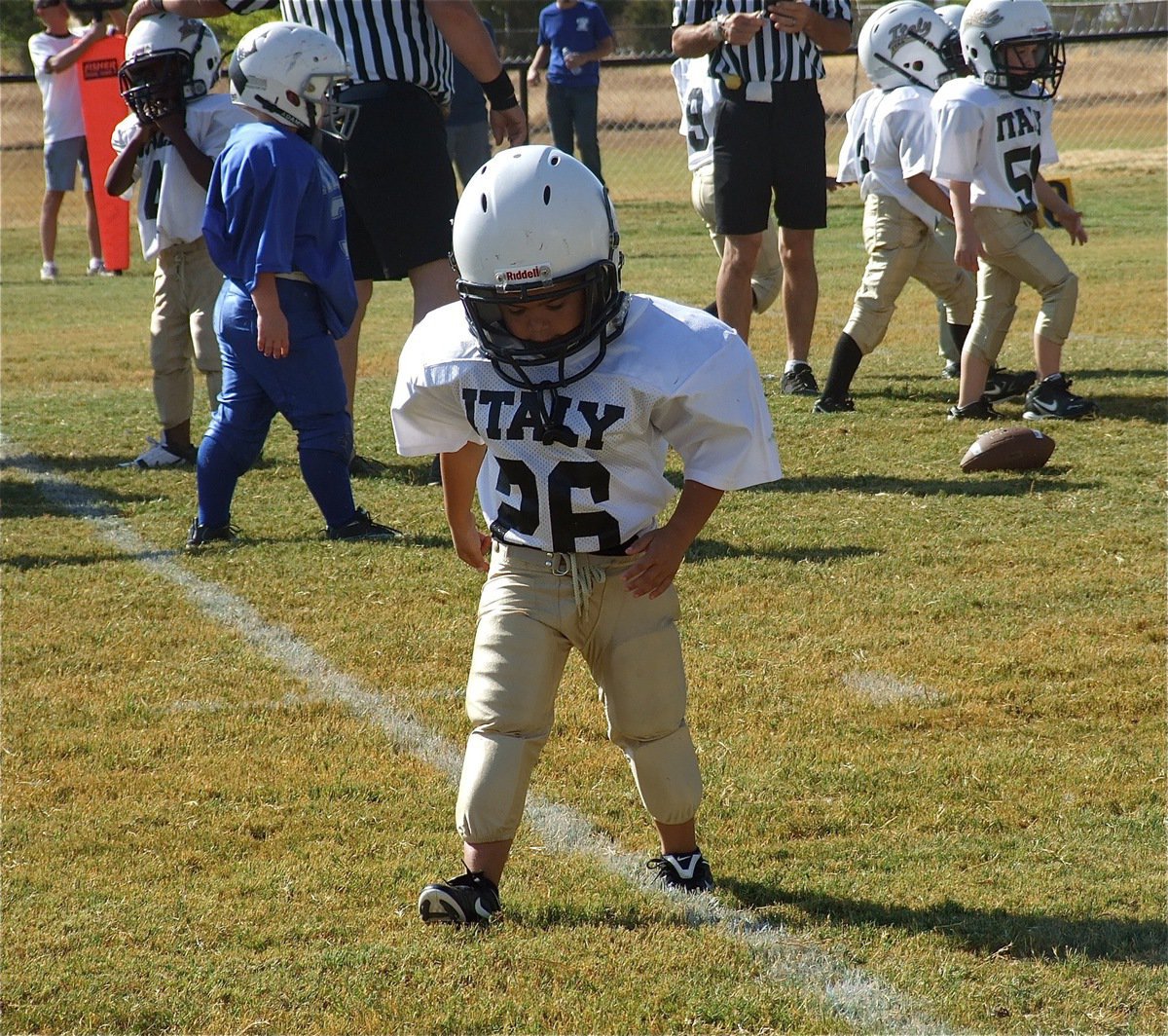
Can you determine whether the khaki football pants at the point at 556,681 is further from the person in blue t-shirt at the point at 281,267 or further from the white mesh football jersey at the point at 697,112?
the white mesh football jersey at the point at 697,112

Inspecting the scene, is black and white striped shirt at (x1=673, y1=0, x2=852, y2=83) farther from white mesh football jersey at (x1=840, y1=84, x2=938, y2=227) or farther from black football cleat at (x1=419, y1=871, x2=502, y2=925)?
black football cleat at (x1=419, y1=871, x2=502, y2=925)

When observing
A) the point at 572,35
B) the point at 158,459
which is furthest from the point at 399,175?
the point at 572,35

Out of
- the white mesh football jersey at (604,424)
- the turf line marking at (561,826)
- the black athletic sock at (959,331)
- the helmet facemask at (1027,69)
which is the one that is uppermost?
the helmet facemask at (1027,69)

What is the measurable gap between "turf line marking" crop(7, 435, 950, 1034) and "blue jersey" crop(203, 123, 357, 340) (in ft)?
3.36

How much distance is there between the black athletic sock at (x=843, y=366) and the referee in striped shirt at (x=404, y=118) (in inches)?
85.1

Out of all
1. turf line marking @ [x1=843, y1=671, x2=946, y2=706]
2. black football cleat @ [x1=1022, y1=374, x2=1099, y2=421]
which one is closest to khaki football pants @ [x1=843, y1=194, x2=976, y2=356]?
black football cleat @ [x1=1022, y1=374, x2=1099, y2=421]

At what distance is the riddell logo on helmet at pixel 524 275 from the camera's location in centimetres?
285

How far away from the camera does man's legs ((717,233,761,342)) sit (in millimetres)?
7328

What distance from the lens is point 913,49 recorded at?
25.0ft

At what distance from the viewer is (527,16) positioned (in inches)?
1118

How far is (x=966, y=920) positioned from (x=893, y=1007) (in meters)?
0.36

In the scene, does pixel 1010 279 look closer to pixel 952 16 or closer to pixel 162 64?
pixel 952 16

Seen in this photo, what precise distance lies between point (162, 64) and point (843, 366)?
133 inches

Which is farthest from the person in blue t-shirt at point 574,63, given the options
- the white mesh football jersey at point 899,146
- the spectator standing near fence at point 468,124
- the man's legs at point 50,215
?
the white mesh football jersey at point 899,146
